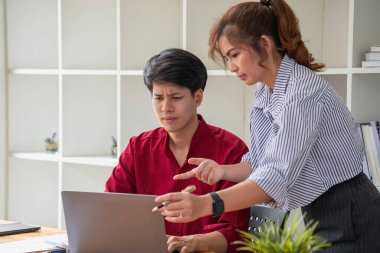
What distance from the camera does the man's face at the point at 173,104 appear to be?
96.6 inches

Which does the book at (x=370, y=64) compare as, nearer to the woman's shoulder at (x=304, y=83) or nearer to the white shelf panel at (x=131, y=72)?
the woman's shoulder at (x=304, y=83)

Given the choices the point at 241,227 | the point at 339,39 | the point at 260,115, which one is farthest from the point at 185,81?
the point at 339,39

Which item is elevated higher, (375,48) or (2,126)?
(375,48)

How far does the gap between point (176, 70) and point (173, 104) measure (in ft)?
0.42

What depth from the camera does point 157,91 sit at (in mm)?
2469

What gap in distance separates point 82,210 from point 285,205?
61 cm

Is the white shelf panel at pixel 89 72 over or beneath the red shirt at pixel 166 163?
over

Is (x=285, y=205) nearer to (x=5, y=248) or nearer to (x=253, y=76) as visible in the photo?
(x=253, y=76)

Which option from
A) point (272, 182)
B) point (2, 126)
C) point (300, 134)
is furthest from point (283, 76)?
point (2, 126)

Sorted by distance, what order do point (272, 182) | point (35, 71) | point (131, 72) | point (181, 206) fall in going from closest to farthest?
point (181, 206) → point (272, 182) → point (131, 72) → point (35, 71)

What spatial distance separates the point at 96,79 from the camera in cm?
402

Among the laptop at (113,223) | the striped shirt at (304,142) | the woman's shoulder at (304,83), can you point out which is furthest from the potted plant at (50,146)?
the woman's shoulder at (304,83)

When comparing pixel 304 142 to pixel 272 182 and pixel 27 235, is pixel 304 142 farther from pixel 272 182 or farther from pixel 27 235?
pixel 27 235

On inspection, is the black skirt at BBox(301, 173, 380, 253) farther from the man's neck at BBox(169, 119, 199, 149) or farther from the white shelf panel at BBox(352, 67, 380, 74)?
the white shelf panel at BBox(352, 67, 380, 74)
